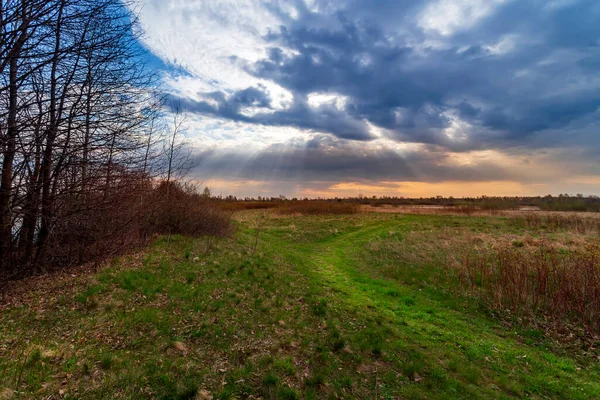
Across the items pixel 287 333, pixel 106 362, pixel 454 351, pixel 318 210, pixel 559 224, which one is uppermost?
pixel 559 224

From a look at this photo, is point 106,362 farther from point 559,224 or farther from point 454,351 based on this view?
point 559,224

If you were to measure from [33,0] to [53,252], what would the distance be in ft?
20.8

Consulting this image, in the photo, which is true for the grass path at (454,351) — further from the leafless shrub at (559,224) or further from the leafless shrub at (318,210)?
the leafless shrub at (318,210)

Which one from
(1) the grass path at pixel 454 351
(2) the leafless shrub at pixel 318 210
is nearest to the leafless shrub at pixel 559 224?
(1) the grass path at pixel 454 351

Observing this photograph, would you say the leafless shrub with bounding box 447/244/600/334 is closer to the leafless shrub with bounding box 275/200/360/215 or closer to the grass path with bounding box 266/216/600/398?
the grass path with bounding box 266/216/600/398

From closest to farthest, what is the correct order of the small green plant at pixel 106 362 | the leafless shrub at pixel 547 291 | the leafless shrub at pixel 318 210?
the small green plant at pixel 106 362 < the leafless shrub at pixel 547 291 < the leafless shrub at pixel 318 210

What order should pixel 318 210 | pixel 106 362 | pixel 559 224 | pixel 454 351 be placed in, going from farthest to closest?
pixel 318 210
pixel 559 224
pixel 454 351
pixel 106 362

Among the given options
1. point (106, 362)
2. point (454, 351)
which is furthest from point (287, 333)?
point (454, 351)

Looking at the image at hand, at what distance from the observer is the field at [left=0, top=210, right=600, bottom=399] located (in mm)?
4203

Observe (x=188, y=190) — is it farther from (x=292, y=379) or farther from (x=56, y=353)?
(x=292, y=379)

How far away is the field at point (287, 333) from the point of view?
4203 millimetres

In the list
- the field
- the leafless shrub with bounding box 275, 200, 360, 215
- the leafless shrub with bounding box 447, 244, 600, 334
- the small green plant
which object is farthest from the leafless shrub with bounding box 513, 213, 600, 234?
the small green plant

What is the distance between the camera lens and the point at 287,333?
6105mm

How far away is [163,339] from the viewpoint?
5199mm
